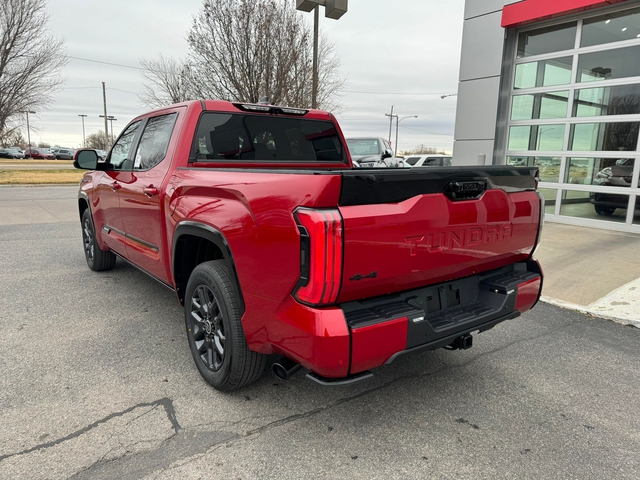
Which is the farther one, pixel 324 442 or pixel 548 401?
pixel 548 401

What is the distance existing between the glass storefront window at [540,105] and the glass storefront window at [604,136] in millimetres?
569

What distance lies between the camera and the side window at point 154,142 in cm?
371

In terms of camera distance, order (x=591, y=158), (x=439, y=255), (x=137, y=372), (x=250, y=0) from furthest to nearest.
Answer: (x=250, y=0) < (x=591, y=158) < (x=137, y=372) < (x=439, y=255)

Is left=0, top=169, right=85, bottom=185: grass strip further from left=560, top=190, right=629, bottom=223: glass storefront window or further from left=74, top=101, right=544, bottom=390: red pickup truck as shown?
left=560, top=190, right=629, bottom=223: glass storefront window

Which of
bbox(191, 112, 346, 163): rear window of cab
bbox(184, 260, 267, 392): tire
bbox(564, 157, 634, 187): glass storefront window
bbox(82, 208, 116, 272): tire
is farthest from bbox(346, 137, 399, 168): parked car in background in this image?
bbox(184, 260, 267, 392): tire

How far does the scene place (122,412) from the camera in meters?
2.68

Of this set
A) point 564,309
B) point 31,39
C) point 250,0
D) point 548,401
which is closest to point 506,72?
point 564,309

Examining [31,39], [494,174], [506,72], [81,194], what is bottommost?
[81,194]

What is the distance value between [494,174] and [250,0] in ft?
47.8

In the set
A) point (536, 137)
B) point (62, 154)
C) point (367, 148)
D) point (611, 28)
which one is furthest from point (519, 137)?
point (62, 154)

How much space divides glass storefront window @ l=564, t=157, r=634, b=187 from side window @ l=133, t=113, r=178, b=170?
29.3 ft

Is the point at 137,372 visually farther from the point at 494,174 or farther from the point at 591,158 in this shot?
the point at 591,158

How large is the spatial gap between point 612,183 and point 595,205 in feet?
1.79

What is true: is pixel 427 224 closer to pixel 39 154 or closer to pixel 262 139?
pixel 262 139
